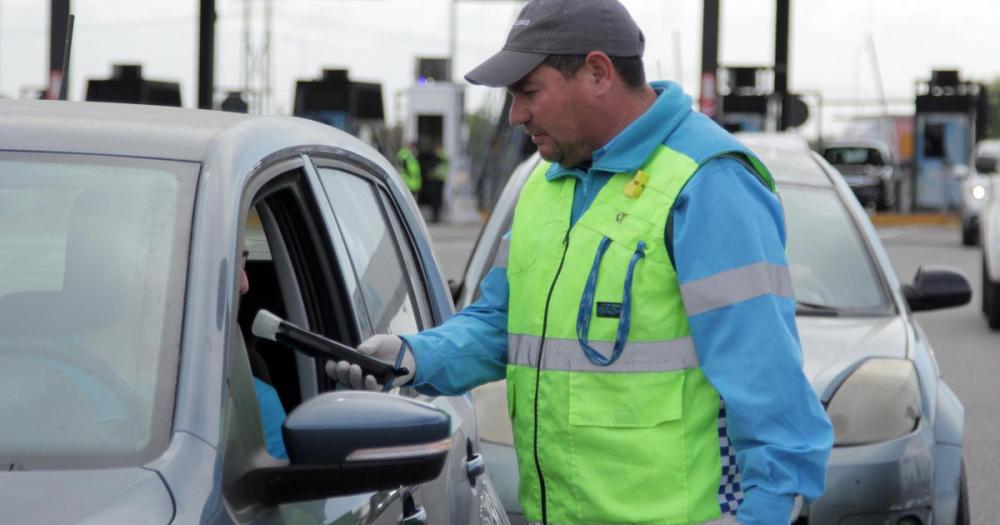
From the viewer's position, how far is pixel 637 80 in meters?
3.56

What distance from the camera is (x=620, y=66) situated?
354 centimetres

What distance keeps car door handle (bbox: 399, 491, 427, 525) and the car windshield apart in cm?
68

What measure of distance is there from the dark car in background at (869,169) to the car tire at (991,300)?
3183 cm

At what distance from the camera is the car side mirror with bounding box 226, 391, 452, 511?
9.04 feet

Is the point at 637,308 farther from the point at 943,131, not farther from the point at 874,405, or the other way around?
the point at 943,131

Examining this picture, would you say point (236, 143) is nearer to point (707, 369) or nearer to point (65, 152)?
point (65, 152)

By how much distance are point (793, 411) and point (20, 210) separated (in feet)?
4.44

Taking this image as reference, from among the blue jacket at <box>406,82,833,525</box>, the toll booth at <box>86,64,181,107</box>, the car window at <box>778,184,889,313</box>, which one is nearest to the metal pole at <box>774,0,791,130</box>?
the toll booth at <box>86,64,181,107</box>

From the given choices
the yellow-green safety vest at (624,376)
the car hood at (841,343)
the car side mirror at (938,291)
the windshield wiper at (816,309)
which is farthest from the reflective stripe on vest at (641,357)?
the car side mirror at (938,291)

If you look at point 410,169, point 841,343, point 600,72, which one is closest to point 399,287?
point 600,72

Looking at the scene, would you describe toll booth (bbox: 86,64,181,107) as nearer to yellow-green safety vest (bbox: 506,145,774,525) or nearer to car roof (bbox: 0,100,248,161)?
car roof (bbox: 0,100,248,161)

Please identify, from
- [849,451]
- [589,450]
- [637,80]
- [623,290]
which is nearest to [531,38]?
[637,80]

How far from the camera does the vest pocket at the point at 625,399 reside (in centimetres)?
333

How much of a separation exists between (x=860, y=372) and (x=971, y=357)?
27.6 feet
